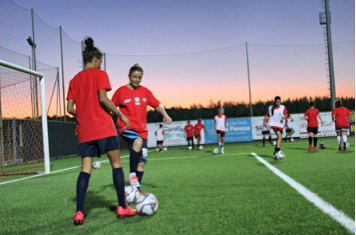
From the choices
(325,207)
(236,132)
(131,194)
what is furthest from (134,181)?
(236,132)

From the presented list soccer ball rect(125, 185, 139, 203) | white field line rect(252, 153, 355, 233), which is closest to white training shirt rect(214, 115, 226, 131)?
white field line rect(252, 153, 355, 233)

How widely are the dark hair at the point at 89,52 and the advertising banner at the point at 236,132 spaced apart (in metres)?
20.1

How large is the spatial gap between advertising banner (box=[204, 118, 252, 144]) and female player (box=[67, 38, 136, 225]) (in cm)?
2005

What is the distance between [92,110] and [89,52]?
65cm

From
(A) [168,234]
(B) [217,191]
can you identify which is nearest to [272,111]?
(B) [217,191]

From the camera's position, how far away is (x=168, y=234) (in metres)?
2.66

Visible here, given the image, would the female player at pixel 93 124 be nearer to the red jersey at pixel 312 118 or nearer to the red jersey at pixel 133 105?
the red jersey at pixel 133 105

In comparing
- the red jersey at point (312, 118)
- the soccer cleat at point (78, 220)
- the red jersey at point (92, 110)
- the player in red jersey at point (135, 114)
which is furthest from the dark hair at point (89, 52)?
the red jersey at point (312, 118)

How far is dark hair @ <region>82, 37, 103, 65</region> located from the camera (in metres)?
3.35

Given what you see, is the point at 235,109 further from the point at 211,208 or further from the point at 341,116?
the point at 211,208

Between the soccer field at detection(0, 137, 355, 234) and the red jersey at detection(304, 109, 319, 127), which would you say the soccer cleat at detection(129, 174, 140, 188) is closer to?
the soccer field at detection(0, 137, 355, 234)

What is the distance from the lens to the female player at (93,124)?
3162 mm

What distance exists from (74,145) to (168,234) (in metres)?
16.7

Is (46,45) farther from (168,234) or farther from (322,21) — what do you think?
(322,21)
